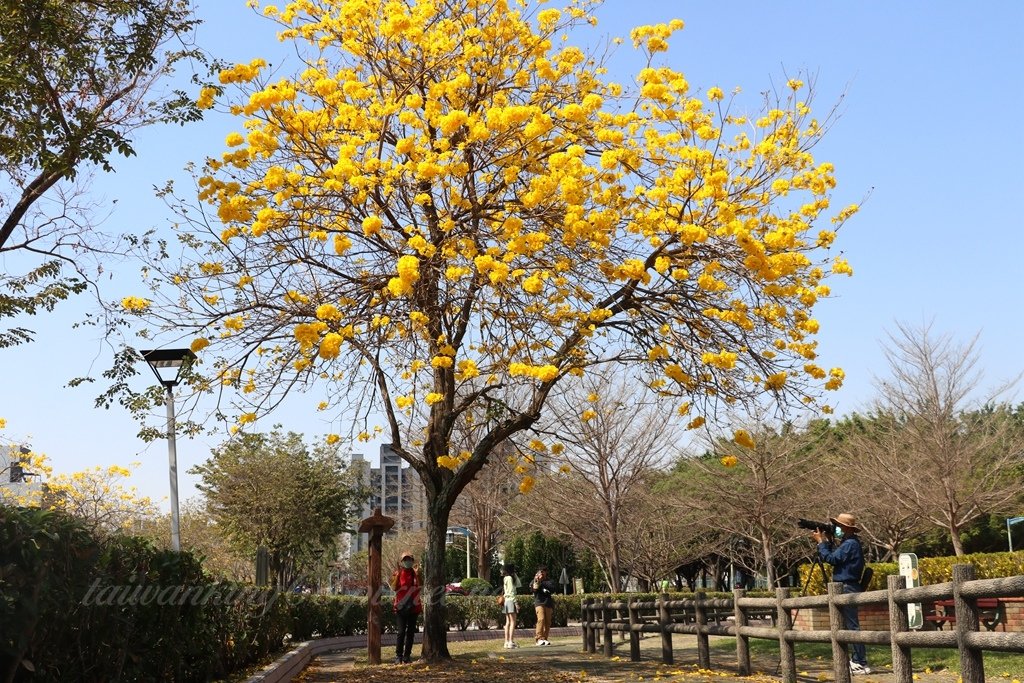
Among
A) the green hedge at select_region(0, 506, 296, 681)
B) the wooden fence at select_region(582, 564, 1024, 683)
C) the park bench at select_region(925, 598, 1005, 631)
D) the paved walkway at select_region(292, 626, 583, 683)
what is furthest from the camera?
the paved walkway at select_region(292, 626, 583, 683)

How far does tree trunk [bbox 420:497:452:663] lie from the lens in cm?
1567

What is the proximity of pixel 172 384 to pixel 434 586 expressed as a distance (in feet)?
16.5

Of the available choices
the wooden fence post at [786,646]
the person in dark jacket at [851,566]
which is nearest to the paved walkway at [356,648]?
the wooden fence post at [786,646]

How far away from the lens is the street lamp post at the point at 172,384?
13273 mm

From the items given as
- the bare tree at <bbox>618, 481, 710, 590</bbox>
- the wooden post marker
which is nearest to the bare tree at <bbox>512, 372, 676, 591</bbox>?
the bare tree at <bbox>618, 481, 710, 590</bbox>

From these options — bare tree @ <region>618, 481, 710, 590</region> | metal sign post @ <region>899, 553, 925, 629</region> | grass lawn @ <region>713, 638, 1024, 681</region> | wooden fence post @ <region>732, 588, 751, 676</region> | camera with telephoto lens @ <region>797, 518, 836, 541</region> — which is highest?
bare tree @ <region>618, 481, 710, 590</region>

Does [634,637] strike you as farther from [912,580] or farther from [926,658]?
[912,580]

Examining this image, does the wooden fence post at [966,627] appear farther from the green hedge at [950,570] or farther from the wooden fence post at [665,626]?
the green hedge at [950,570]

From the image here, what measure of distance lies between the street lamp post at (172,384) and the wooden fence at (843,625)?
676 centimetres

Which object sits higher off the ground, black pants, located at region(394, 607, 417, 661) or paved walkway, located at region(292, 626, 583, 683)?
black pants, located at region(394, 607, 417, 661)

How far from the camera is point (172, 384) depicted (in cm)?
1344

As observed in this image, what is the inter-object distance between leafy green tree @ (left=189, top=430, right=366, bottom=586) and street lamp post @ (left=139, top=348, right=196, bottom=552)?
2114cm

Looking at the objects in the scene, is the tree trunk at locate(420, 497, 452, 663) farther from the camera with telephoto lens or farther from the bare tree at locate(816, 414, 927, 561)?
the bare tree at locate(816, 414, 927, 561)

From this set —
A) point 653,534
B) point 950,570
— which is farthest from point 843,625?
point 653,534
